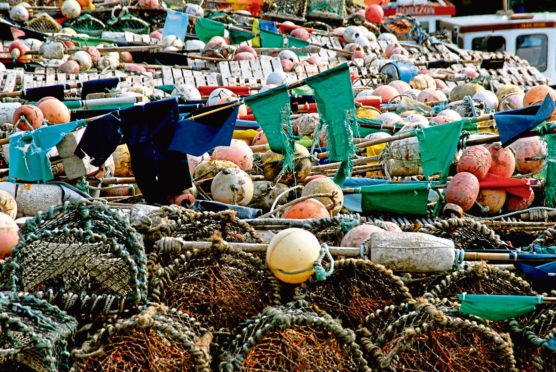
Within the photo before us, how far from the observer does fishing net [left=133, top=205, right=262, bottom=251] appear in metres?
4.53

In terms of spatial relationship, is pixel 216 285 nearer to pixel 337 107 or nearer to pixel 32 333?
pixel 32 333

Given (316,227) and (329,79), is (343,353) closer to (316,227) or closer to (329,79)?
(316,227)

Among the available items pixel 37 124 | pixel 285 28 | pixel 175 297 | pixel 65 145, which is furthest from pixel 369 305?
pixel 285 28

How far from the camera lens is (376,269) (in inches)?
158

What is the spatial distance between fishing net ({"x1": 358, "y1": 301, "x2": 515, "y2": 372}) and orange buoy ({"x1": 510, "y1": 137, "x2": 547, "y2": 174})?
12.0 ft

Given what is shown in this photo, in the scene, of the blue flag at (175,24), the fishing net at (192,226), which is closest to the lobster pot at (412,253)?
→ the fishing net at (192,226)

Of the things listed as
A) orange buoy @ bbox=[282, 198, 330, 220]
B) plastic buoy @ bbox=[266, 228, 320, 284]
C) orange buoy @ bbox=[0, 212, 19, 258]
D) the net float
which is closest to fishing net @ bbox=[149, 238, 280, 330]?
plastic buoy @ bbox=[266, 228, 320, 284]

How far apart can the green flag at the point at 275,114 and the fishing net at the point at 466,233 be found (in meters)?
1.44

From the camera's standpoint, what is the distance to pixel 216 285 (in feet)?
13.4

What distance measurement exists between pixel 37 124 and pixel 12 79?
3869 mm

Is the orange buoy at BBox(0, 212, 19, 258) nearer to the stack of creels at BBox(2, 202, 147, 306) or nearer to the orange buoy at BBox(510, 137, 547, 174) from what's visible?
the stack of creels at BBox(2, 202, 147, 306)

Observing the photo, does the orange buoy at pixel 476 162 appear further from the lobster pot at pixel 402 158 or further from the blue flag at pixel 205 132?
the blue flag at pixel 205 132

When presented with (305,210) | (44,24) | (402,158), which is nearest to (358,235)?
(305,210)

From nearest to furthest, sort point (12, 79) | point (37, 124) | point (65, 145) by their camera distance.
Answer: point (65, 145)
point (37, 124)
point (12, 79)
